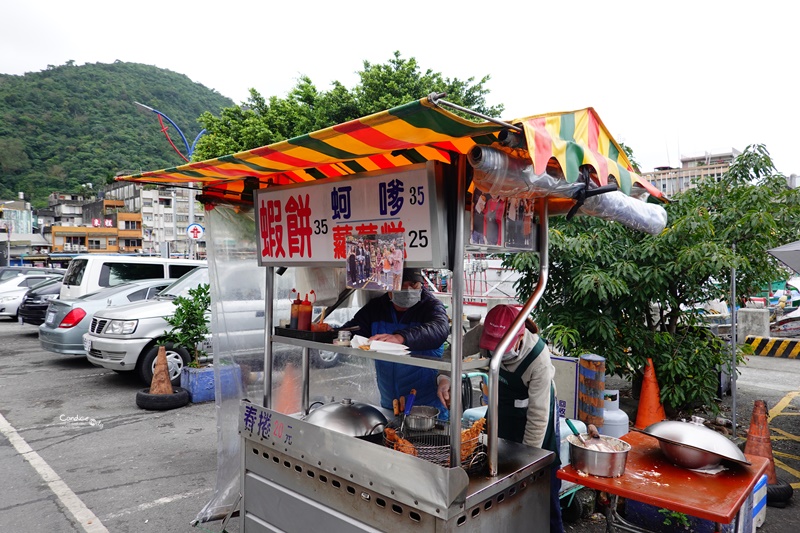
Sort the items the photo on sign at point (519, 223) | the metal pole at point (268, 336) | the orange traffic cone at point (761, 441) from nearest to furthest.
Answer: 1. the photo on sign at point (519, 223)
2. the metal pole at point (268, 336)
3. the orange traffic cone at point (761, 441)

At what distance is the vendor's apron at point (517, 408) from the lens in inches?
121

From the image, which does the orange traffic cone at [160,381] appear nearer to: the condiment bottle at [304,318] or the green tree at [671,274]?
the condiment bottle at [304,318]

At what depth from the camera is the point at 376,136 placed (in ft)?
6.81

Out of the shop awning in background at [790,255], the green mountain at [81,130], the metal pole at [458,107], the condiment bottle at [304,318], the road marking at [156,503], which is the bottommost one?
the road marking at [156,503]

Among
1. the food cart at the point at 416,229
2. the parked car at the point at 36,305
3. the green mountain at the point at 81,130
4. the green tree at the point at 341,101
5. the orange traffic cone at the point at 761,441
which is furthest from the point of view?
the green mountain at the point at 81,130

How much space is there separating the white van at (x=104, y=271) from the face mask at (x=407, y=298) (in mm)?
7364

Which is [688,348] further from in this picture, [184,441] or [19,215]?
[19,215]

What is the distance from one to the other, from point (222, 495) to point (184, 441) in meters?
2.18

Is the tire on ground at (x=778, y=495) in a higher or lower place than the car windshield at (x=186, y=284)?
lower

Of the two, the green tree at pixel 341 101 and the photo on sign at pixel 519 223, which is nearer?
the photo on sign at pixel 519 223

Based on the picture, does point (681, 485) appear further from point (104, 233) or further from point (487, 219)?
point (104, 233)

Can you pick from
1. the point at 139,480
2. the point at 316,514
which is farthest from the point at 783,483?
the point at 139,480

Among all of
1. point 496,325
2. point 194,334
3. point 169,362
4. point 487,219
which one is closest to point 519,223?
point 487,219

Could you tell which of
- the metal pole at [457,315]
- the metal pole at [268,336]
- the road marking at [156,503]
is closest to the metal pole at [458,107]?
the metal pole at [457,315]
